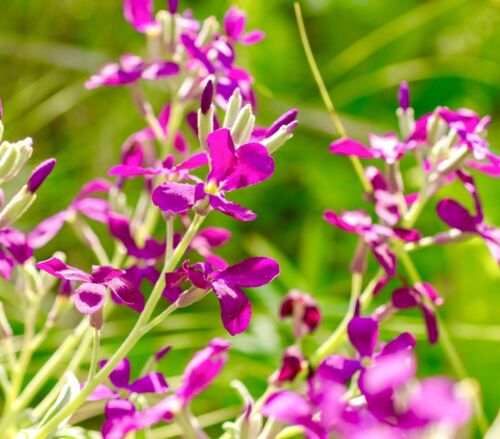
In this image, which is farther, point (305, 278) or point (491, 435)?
point (305, 278)

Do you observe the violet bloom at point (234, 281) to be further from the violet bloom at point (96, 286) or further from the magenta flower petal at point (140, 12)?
the magenta flower petal at point (140, 12)

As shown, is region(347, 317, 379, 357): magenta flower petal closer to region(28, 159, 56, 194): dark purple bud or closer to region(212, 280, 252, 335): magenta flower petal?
region(212, 280, 252, 335): magenta flower petal

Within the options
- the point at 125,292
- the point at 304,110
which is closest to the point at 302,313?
the point at 125,292

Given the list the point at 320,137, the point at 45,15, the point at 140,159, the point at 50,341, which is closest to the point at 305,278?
the point at 320,137

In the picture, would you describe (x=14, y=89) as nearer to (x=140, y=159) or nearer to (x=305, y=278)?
(x=305, y=278)

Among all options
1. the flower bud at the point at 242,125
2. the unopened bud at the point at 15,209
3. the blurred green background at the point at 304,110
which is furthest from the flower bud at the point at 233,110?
the blurred green background at the point at 304,110
